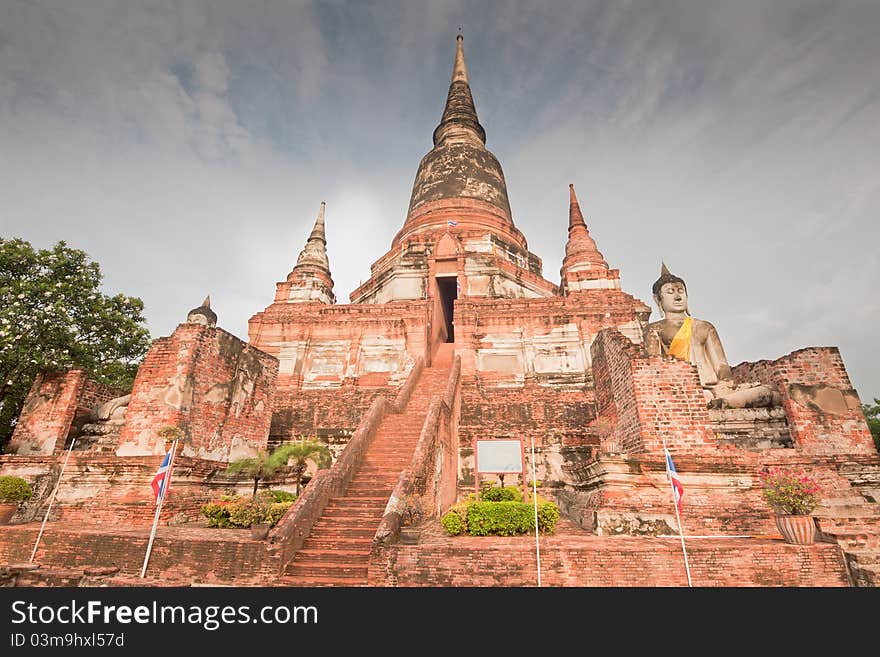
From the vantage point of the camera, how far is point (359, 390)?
49.4ft

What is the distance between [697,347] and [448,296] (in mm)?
12250

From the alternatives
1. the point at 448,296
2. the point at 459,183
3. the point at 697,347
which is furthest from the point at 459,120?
the point at 697,347

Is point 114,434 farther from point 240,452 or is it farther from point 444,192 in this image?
point 444,192

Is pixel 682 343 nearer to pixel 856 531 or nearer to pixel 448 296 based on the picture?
pixel 856 531

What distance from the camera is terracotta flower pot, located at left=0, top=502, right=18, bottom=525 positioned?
7.76m

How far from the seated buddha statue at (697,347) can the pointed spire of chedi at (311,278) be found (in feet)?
45.7

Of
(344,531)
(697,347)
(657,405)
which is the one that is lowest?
(344,531)

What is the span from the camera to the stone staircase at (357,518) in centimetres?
579

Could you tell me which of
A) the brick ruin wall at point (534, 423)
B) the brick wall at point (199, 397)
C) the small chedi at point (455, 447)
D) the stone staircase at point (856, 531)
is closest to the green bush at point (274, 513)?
the small chedi at point (455, 447)

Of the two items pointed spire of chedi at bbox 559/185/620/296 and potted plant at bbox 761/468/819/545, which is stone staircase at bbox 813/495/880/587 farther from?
pointed spire of chedi at bbox 559/185/620/296

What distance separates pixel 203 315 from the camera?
1549cm

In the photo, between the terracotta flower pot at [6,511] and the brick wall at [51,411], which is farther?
the brick wall at [51,411]

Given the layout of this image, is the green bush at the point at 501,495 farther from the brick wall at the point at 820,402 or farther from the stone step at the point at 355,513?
the brick wall at the point at 820,402
